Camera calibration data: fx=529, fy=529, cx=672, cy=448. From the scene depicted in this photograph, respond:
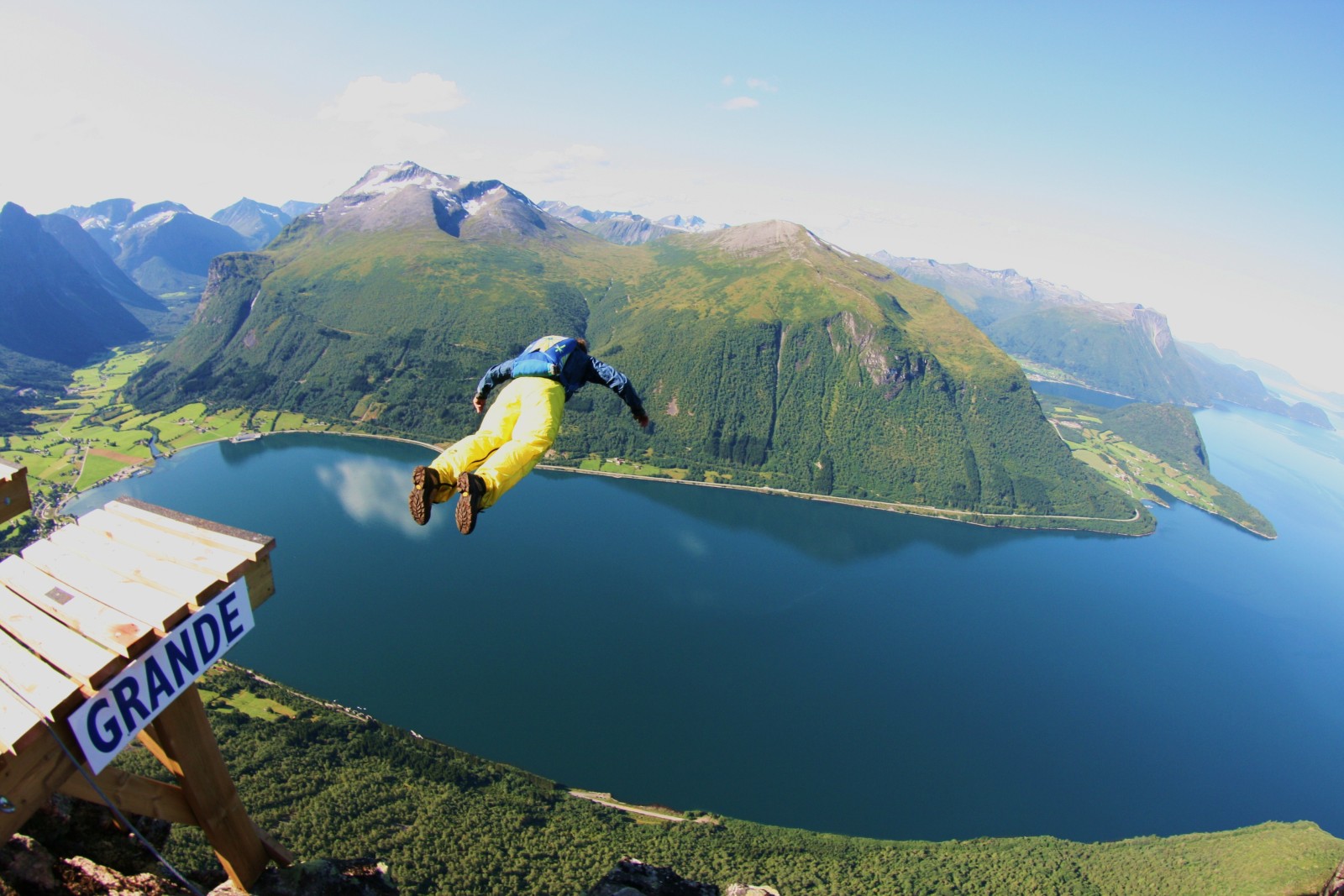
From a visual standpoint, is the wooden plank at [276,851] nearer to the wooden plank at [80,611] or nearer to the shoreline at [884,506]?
the wooden plank at [80,611]

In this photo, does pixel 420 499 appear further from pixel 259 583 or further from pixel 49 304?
pixel 49 304

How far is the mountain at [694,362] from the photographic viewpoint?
10212 centimetres

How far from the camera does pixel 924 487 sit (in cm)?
9781

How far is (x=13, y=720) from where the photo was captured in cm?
214

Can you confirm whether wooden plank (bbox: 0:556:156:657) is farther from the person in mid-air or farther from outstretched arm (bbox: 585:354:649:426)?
outstretched arm (bbox: 585:354:649:426)

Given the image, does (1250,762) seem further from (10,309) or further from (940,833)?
(10,309)

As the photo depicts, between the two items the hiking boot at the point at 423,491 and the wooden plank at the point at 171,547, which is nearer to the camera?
the wooden plank at the point at 171,547

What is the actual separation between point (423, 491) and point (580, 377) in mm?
2811

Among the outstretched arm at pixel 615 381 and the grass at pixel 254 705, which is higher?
the outstretched arm at pixel 615 381

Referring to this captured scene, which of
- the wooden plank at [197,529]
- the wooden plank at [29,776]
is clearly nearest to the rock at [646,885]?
the wooden plank at [29,776]

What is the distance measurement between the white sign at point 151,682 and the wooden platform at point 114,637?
2cm

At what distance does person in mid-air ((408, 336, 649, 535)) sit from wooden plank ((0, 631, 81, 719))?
174 centimetres

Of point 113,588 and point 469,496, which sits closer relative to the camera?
point 113,588

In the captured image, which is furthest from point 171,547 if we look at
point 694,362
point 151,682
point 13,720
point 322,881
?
point 694,362
